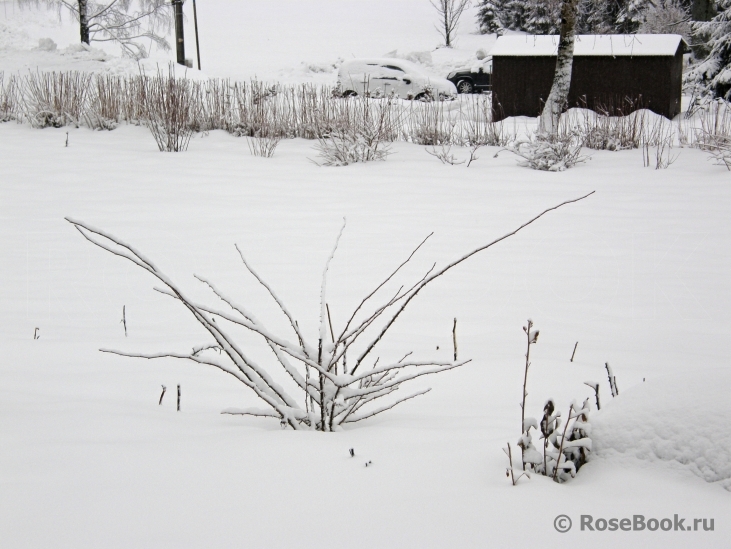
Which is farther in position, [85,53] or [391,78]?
[391,78]

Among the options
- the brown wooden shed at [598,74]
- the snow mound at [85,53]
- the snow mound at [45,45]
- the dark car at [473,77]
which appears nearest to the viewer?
the brown wooden shed at [598,74]

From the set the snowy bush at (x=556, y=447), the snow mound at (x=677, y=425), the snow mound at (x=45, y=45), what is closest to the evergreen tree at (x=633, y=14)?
the snow mound at (x=45, y=45)

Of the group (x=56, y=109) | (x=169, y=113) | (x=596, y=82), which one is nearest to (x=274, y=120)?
(x=169, y=113)

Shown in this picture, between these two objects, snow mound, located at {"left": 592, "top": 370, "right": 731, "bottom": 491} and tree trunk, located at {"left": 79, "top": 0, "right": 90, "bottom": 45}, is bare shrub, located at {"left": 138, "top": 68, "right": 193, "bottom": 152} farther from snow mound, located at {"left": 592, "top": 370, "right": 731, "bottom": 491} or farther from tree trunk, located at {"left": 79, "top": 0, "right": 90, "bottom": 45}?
tree trunk, located at {"left": 79, "top": 0, "right": 90, "bottom": 45}

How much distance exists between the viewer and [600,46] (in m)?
15.6

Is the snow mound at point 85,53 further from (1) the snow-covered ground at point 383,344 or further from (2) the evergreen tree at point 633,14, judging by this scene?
(2) the evergreen tree at point 633,14

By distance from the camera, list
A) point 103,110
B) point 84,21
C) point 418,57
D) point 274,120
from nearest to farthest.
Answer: point 274,120 → point 103,110 → point 84,21 → point 418,57

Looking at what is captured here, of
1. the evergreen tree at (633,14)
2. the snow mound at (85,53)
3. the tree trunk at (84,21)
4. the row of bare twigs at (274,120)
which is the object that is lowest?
the row of bare twigs at (274,120)

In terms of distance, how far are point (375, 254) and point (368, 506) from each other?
12.4 ft

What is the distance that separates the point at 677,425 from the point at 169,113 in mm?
9211

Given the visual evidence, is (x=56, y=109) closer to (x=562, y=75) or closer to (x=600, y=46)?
(x=562, y=75)

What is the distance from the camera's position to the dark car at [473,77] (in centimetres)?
2295

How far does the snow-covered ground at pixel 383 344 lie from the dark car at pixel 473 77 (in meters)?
14.6

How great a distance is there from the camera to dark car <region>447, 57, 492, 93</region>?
23.0m
